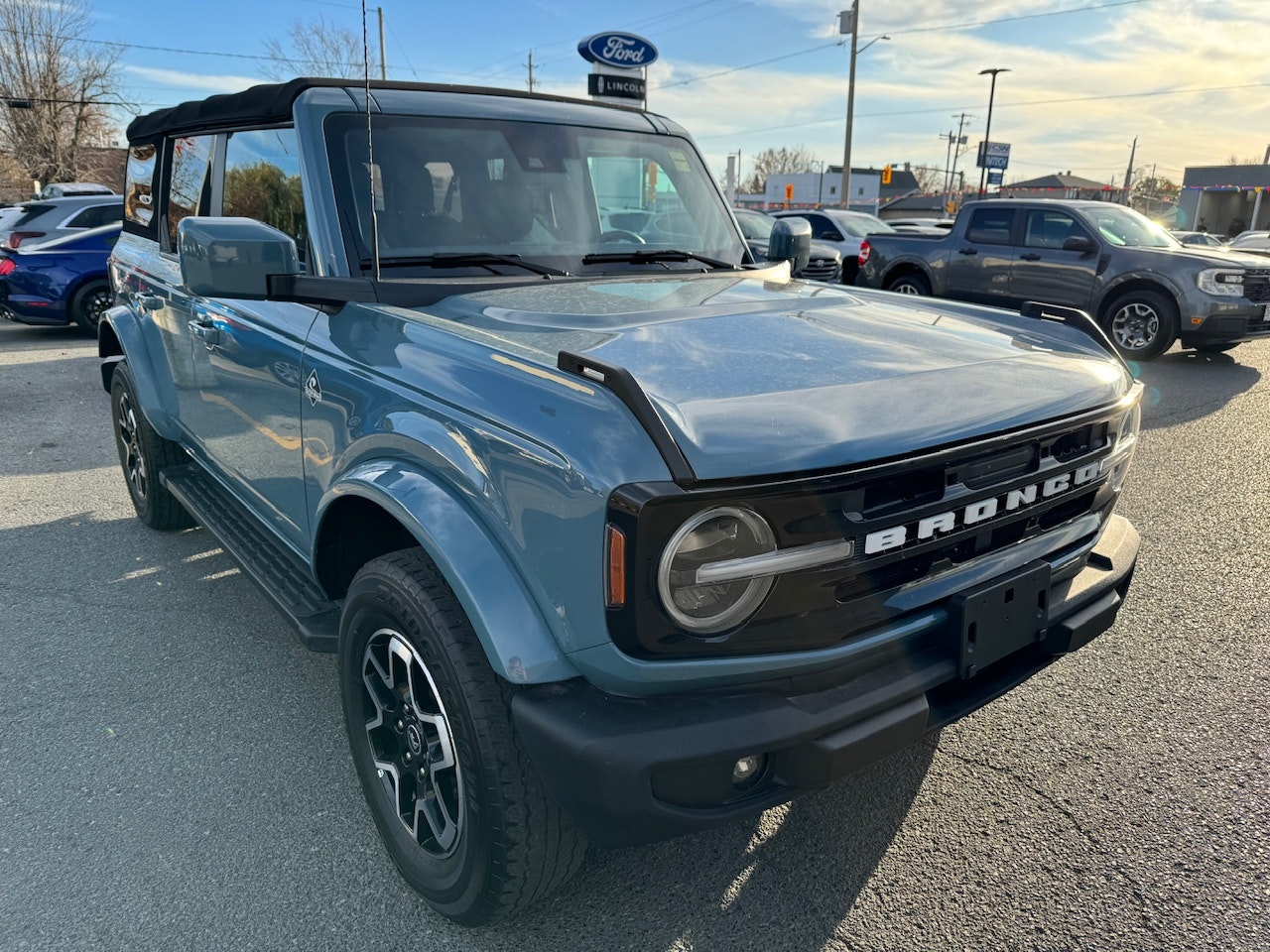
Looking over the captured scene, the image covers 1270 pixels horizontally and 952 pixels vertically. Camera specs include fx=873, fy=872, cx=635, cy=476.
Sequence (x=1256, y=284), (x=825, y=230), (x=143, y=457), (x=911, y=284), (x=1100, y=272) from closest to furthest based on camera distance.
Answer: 1. (x=143, y=457)
2. (x=1256, y=284)
3. (x=1100, y=272)
4. (x=911, y=284)
5. (x=825, y=230)

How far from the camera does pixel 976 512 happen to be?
6.32 feet

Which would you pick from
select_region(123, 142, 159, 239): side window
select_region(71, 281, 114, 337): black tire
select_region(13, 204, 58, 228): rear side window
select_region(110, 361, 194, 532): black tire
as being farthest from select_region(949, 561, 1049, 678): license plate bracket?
select_region(13, 204, 58, 228): rear side window

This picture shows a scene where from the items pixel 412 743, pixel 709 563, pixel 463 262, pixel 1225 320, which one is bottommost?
pixel 412 743

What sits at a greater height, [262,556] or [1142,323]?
[1142,323]

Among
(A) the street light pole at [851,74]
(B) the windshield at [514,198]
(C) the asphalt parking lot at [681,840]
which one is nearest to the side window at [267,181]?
(B) the windshield at [514,198]

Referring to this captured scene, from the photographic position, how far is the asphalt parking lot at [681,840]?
211 centimetres

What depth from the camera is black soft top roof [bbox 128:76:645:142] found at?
286cm

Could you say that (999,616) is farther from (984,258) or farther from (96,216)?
(96,216)

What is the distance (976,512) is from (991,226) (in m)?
10.3

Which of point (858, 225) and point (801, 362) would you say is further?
point (858, 225)

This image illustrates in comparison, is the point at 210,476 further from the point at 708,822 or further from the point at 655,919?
the point at 708,822

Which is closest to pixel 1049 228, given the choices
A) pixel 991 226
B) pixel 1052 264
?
pixel 1052 264

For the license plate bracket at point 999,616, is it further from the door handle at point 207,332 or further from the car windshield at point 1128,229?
the car windshield at point 1128,229

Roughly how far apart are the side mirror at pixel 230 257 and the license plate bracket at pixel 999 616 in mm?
1998
